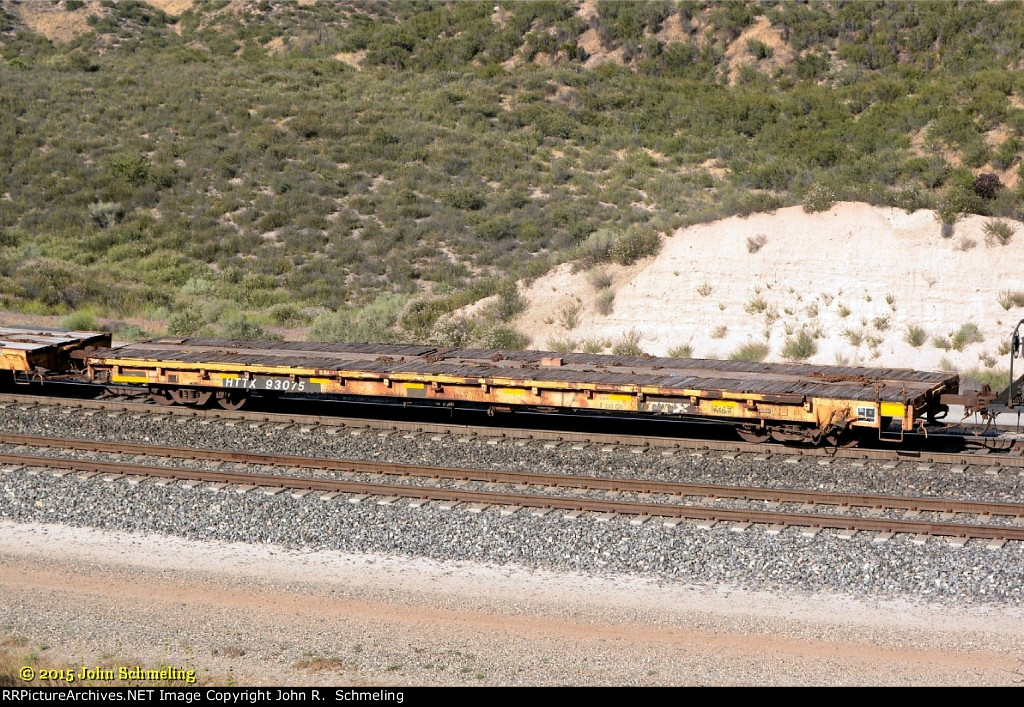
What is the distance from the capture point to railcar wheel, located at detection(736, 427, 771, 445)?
54.9 ft

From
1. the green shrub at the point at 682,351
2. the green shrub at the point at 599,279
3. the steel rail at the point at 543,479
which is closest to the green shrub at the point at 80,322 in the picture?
the steel rail at the point at 543,479

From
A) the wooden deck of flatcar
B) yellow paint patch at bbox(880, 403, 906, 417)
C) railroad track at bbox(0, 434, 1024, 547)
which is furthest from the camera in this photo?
the wooden deck of flatcar

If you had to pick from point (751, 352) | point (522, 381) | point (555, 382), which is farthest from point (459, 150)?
point (555, 382)

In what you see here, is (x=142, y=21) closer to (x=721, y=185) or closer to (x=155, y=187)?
(x=155, y=187)

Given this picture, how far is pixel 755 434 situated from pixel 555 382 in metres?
3.07

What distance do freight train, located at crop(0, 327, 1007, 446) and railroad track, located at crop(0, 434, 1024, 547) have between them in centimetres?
187

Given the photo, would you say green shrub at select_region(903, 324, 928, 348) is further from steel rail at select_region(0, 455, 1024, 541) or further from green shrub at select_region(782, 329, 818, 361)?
steel rail at select_region(0, 455, 1024, 541)

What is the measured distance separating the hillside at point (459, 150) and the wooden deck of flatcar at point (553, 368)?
631 centimetres

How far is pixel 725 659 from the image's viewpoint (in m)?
9.80

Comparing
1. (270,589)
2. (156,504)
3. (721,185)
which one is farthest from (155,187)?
(270,589)

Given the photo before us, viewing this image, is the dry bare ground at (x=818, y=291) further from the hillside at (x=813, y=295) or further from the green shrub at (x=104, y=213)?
the green shrub at (x=104, y=213)

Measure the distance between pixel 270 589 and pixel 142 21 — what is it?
68974 millimetres

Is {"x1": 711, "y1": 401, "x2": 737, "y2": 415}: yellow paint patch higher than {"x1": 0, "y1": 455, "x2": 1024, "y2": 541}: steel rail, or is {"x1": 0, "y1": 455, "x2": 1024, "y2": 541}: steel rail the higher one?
{"x1": 711, "y1": 401, "x2": 737, "y2": 415}: yellow paint patch

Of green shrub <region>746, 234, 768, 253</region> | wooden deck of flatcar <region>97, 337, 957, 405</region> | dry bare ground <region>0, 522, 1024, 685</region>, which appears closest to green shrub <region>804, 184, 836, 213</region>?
green shrub <region>746, 234, 768, 253</region>
